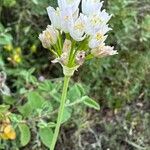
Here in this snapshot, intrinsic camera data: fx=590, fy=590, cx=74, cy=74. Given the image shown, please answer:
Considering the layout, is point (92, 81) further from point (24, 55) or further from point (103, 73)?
point (24, 55)

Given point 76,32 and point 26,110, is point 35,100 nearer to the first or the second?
point 26,110

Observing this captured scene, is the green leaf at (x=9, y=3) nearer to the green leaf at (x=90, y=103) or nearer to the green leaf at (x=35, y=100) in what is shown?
the green leaf at (x=35, y=100)

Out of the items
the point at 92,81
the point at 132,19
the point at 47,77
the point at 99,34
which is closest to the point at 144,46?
the point at 132,19

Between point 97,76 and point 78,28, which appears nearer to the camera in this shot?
point 78,28

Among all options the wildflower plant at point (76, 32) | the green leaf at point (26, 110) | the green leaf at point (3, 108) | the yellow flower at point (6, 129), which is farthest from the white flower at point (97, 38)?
the green leaf at point (26, 110)

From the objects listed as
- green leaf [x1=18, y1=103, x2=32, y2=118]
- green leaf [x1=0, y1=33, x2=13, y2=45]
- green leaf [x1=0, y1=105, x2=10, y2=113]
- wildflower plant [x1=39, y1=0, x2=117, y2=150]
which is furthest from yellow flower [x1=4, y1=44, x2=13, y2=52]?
wildflower plant [x1=39, y1=0, x2=117, y2=150]

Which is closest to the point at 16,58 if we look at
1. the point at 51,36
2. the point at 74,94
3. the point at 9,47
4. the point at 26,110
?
the point at 9,47

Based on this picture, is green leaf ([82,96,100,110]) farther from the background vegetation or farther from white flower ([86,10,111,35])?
white flower ([86,10,111,35])
